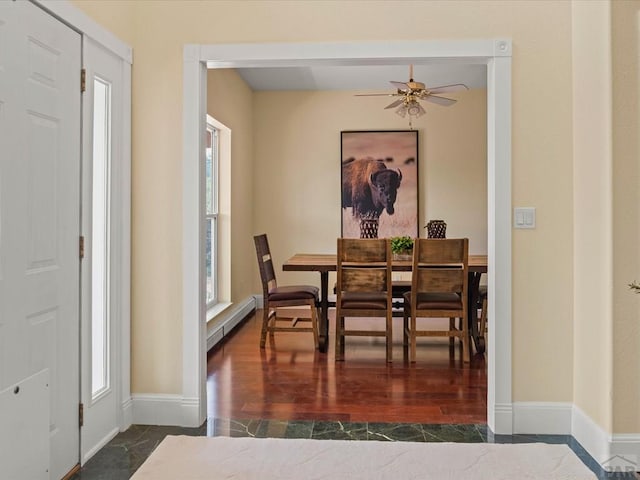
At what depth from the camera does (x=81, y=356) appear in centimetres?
258

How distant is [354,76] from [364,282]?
2.66m

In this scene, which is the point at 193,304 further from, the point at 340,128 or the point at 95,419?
the point at 340,128

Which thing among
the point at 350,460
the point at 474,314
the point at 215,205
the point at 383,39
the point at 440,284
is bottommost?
the point at 350,460

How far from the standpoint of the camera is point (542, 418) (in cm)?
300

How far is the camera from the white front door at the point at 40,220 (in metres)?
2.03

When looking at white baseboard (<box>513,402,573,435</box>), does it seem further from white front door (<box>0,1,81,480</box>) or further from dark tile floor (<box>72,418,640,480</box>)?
white front door (<box>0,1,81,480</box>)

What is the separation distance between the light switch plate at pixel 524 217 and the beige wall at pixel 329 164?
3856 millimetres

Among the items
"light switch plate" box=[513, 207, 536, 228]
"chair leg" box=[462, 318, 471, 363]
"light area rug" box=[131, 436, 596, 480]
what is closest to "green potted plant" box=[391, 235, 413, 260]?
"chair leg" box=[462, 318, 471, 363]

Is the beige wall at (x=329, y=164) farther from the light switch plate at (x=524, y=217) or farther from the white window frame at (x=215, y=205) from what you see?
the light switch plate at (x=524, y=217)

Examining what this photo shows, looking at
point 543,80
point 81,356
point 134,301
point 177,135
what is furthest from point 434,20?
point 81,356

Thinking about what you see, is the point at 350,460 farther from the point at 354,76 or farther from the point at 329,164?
the point at 329,164

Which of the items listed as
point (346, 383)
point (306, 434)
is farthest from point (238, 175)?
point (306, 434)

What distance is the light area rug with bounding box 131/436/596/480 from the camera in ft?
8.23

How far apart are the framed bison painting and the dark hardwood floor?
196cm
